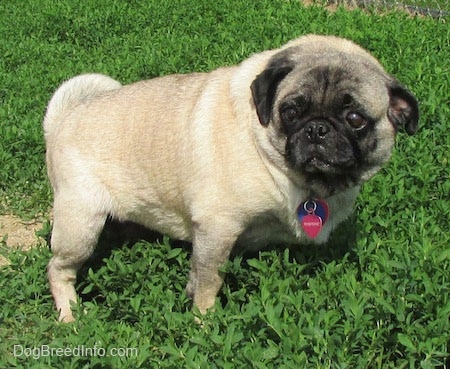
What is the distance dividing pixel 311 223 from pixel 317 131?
560 millimetres

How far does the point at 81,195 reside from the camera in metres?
3.92

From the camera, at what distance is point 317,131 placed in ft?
10.5

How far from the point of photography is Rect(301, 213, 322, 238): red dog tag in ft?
11.6

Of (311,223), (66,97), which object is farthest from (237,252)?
(66,97)

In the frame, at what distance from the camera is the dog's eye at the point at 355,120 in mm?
3285

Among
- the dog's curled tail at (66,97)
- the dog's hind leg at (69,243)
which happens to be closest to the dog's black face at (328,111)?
the dog's hind leg at (69,243)

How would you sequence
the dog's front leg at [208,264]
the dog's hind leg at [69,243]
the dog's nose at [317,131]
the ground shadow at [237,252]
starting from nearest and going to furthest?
the dog's nose at [317,131] → the dog's front leg at [208,264] → the ground shadow at [237,252] → the dog's hind leg at [69,243]

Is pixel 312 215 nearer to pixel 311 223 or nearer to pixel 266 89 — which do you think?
pixel 311 223

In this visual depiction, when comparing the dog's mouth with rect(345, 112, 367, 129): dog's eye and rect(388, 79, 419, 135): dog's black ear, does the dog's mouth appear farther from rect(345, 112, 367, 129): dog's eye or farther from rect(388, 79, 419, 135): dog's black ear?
rect(388, 79, 419, 135): dog's black ear

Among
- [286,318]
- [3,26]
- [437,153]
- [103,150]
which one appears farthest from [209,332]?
[3,26]

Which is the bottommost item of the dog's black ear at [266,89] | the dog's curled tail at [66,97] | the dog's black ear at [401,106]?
the dog's curled tail at [66,97]

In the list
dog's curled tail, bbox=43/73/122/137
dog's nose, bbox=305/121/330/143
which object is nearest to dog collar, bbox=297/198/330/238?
dog's nose, bbox=305/121/330/143

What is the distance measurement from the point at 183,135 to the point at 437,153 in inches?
75.1

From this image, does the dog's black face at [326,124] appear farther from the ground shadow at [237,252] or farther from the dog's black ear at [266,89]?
the ground shadow at [237,252]
